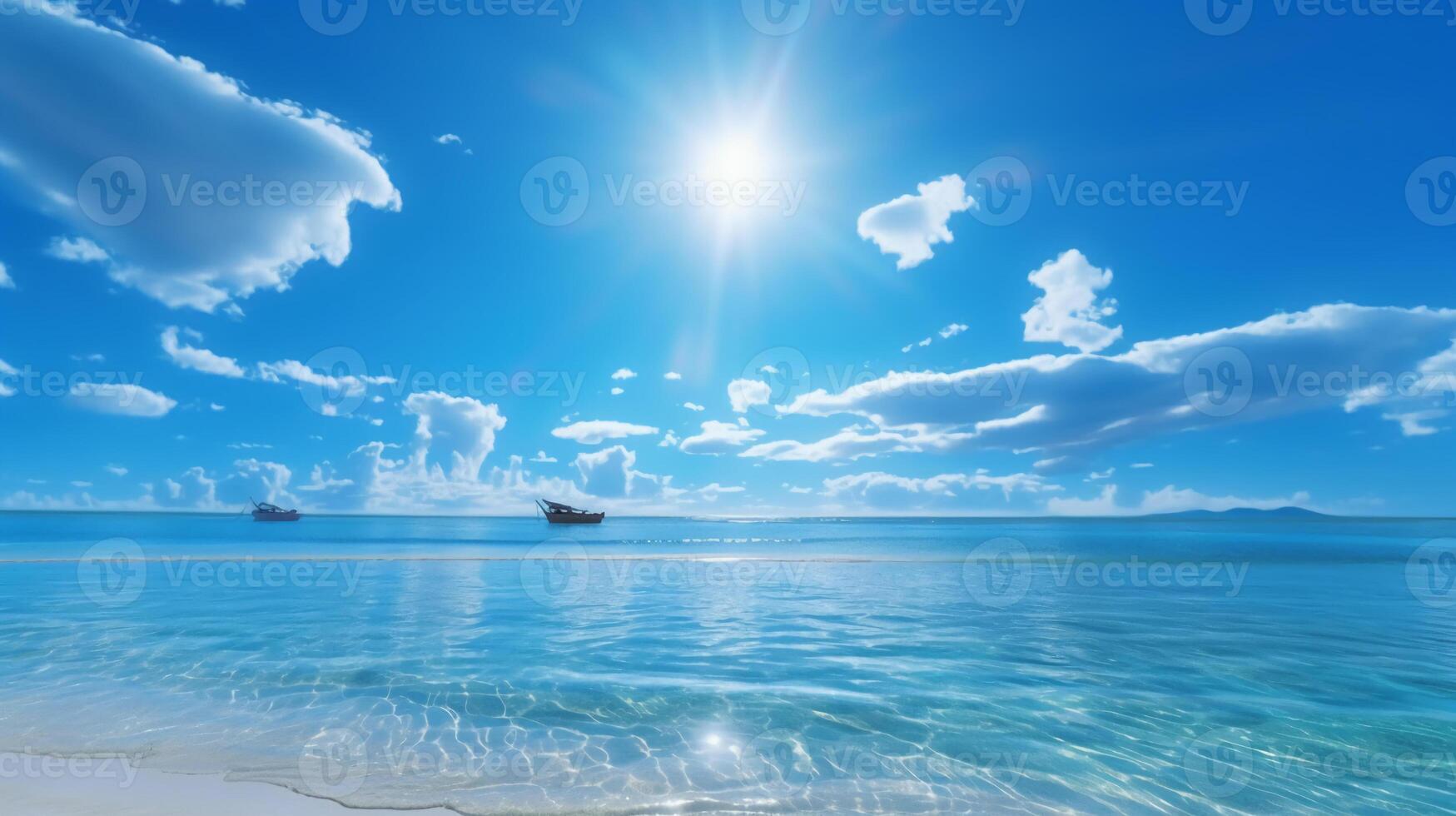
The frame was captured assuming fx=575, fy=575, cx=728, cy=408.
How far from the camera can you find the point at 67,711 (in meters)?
9.38

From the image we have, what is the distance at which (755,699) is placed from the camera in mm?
10398

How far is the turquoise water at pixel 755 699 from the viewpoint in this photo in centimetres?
731

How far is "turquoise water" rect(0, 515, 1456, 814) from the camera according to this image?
731 centimetres

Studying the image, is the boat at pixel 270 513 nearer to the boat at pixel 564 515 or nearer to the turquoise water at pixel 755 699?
the boat at pixel 564 515

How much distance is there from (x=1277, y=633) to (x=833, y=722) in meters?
16.7

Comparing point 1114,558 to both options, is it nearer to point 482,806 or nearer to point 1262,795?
point 1262,795

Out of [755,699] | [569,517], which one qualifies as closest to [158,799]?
[755,699]

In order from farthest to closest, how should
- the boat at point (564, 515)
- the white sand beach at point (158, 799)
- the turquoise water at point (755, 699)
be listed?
the boat at point (564, 515) < the turquoise water at point (755, 699) < the white sand beach at point (158, 799)

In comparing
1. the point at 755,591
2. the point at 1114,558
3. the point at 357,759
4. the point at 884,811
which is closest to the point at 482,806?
→ the point at 357,759

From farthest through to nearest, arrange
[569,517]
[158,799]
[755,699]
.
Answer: [569,517]
[755,699]
[158,799]

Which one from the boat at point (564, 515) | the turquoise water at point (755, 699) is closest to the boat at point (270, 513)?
the boat at point (564, 515)

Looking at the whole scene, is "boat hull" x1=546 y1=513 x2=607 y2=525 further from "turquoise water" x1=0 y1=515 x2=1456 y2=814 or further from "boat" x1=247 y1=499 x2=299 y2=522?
"turquoise water" x1=0 y1=515 x2=1456 y2=814

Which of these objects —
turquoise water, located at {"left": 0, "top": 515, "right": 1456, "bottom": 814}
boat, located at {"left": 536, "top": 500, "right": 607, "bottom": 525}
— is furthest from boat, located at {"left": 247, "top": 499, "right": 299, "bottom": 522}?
turquoise water, located at {"left": 0, "top": 515, "right": 1456, "bottom": 814}

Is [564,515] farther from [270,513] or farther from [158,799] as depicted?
[158,799]
